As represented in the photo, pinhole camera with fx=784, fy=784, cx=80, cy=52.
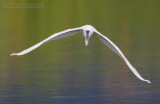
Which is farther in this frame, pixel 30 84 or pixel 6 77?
pixel 6 77

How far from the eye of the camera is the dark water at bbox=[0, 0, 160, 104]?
20.6m

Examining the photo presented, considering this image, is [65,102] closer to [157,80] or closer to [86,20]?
[157,80]

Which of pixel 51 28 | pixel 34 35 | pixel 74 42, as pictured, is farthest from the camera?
pixel 51 28

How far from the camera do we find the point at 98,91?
21062mm

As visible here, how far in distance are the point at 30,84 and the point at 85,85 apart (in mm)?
1581

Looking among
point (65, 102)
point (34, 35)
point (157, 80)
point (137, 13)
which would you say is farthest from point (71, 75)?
point (137, 13)

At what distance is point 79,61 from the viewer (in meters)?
26.4

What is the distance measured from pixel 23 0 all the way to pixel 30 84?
2590 centimetres

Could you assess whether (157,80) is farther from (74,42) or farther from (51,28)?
(51,28)

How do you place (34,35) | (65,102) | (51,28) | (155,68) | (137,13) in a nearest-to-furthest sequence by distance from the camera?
(65,102), (155,68), (34,35), (51,28), (137,13)

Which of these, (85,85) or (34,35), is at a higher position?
(34,35)

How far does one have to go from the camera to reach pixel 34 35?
35594 millimetres

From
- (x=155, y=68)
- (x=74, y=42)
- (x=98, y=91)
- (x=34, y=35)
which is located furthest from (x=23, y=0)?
(x=98, y=91)

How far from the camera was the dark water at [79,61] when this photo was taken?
812 inches
